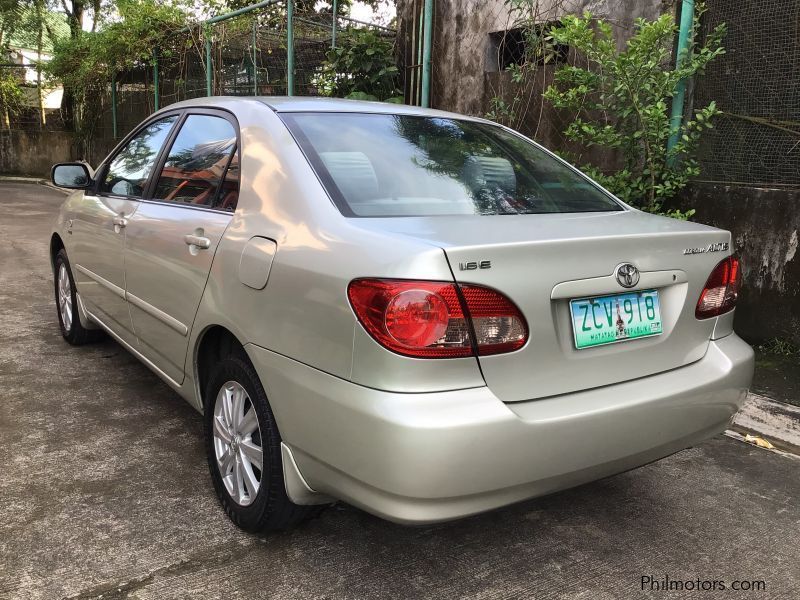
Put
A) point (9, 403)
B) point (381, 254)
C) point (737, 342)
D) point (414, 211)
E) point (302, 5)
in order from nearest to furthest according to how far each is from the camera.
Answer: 1. point (381, 254)
2. point (414, 211)
3. point (737, 342)
4. point (9, 403)
5. point (302, 5)

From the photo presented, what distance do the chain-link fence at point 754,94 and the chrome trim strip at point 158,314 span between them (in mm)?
3759

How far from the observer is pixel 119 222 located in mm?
3453

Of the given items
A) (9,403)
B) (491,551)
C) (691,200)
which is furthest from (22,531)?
(691,200)

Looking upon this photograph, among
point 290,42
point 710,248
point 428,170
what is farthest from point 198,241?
point 290,42

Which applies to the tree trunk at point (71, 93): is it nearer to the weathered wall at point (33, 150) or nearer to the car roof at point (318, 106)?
the weathered wall at point (33, 150)

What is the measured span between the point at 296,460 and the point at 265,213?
816 mm

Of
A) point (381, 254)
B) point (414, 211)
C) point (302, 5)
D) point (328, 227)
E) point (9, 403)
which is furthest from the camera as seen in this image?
point (302, 5)

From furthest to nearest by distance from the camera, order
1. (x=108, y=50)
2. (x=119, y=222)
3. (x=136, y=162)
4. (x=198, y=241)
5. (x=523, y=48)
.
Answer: (x=108, y=50) → (x=523, y=48) → (x=136, y=162) → (x=119, y=222) → (x=198, y=241)

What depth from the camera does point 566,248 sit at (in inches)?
77.9

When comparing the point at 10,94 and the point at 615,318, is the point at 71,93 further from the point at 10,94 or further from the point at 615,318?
the point at 615,318

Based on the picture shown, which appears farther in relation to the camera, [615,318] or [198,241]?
[198,241]

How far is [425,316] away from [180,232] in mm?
1402

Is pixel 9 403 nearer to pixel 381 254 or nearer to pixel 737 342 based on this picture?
pixel 381 254

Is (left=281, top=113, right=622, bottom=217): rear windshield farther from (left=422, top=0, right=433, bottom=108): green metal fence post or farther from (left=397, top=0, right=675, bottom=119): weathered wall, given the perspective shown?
(left=422, top=0, right=433, bottom=108): green metal fence post
